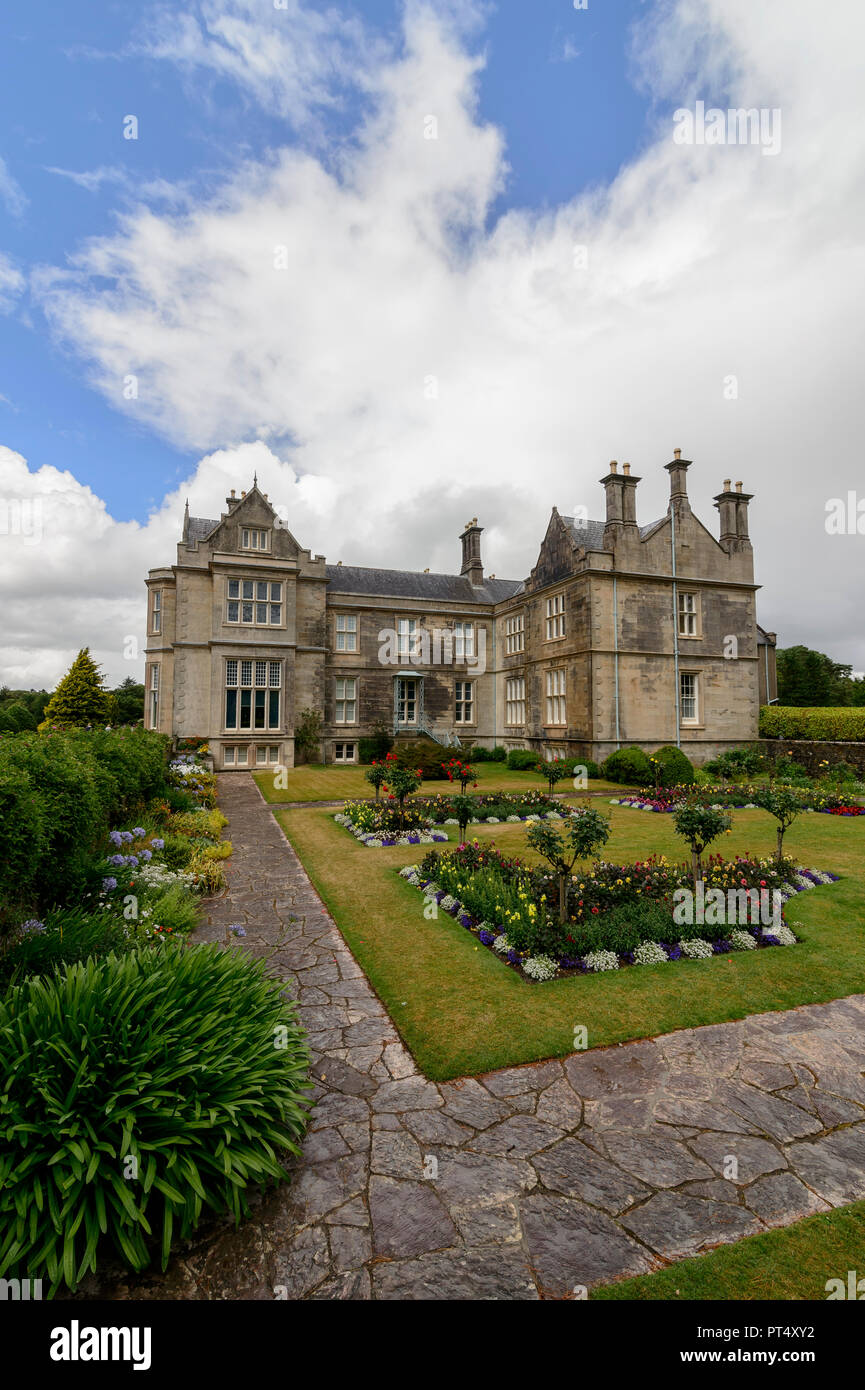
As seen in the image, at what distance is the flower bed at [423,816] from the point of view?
1312 centimetres

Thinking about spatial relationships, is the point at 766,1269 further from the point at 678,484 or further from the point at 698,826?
the point at 678,484

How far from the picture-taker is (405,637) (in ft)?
108

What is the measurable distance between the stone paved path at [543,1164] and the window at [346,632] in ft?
87.5

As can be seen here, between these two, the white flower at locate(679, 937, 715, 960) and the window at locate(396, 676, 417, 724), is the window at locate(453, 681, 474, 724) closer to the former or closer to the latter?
the window at locate(396, 676, 417, 724)

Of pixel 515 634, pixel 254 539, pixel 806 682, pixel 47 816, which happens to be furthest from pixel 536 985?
pixel 806 682

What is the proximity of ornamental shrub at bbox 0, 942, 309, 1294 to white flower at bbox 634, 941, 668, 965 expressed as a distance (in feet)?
13.9

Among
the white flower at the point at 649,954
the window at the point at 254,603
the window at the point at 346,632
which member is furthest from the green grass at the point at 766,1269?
the window at the point at 346,632

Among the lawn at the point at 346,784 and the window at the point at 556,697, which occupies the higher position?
the window at the point at 556,697

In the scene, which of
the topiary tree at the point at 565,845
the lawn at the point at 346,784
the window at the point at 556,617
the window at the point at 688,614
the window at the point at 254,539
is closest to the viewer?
the topiary tree at the point at 565,845

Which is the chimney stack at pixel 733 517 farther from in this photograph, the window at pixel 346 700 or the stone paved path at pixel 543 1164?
the stone paved path at pixel 543 1164

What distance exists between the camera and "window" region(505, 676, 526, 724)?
31.5m
